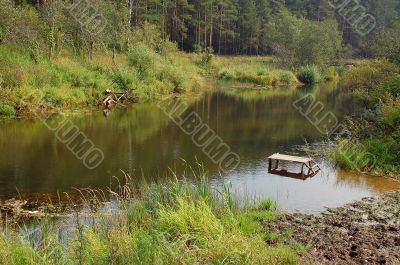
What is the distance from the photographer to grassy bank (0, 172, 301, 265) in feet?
24.0

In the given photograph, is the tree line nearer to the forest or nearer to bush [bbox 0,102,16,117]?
the forest

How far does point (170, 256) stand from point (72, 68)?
26.9m

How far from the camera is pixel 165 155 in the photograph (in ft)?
63.1

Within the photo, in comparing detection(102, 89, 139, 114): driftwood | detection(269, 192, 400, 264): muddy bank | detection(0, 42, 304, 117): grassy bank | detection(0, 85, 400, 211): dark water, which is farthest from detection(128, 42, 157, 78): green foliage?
detection(269, 192, 400, 264): muddy bank

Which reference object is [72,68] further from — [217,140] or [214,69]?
[214,69]

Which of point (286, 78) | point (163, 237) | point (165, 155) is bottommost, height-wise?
point (165, 155)

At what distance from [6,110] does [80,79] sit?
23.2 feet

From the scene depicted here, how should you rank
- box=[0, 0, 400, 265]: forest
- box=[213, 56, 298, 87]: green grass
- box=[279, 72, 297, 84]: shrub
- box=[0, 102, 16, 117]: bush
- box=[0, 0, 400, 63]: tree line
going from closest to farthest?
box=[0, 0, 400, 265]: forest
box=[0, 102, 16, 117]: bush
box=[0, 0, 400, 63]: tree line
box=[213, 56, 298, 87]: green grass
box=[279, 72, 297, 84]: shrub

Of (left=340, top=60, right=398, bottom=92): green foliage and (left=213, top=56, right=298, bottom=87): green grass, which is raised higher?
(left=340, top=60, right=398, bottom=92): green foliage

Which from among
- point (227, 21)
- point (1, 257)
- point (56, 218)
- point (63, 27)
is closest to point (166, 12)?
point (227, 21)

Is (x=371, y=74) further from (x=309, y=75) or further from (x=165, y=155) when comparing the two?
(x=309, y=75)

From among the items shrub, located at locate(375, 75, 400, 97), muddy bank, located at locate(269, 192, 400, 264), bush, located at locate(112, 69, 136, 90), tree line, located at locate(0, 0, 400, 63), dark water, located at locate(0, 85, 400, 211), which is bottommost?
dark water, located at locate(0, 85, 400, 211)

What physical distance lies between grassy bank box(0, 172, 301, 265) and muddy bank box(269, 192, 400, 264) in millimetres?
548

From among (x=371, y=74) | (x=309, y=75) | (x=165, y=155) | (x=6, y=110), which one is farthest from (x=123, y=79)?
(x=309, y=75)
